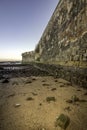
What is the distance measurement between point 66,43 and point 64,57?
844 mm

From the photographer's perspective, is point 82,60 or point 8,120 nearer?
point 8,120

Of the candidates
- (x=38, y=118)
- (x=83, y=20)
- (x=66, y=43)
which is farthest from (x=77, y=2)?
(x=38, y=118)

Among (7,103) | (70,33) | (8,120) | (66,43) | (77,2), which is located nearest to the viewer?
(8,120)

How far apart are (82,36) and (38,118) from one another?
3.86 metres

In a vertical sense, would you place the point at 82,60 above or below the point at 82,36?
below

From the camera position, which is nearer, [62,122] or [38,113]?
[62,122]

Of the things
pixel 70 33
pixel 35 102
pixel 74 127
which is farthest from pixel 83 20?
pixel 74 127

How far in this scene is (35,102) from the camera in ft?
10.7

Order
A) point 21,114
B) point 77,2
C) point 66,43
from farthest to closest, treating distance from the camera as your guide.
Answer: point 66,43
point 77,2
point 21,114

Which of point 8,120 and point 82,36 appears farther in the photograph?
point 82,36

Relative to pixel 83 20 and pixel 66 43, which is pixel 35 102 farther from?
pixel 66 43

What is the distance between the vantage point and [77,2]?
591 centimetres

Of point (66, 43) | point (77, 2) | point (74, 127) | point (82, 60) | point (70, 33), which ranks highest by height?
point (77, 2)

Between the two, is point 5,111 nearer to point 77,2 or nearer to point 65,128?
point 65,128
